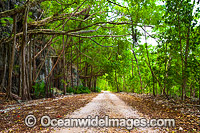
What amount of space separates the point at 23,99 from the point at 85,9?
7023 mm

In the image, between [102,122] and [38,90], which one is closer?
[102,122]

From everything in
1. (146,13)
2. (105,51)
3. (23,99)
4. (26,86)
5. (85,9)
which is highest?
(85,9)

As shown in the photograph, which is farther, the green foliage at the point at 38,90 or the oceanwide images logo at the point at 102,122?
the green foliage at the point at 38,90

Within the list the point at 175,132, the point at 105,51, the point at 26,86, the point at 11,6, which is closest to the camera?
the point at 175,132

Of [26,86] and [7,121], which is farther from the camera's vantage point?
[26,86]

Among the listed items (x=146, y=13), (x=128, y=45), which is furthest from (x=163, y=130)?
(x=128, y=45)

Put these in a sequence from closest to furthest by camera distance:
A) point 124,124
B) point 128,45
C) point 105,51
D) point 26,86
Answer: point 124,124 → point 26,86 → point 128,45 → point 105,51

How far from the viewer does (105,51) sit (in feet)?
57.3

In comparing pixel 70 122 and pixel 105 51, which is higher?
pixel 105 51

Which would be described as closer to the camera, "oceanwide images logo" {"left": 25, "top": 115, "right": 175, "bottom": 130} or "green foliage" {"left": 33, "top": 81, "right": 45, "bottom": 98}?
"oceanwide images logo" {"left": 25, "top": 115, "right": 175, "bottom": 130}

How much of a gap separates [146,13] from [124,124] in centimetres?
656

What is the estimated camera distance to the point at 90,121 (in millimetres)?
3785

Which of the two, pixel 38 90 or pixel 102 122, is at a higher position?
pixel 102 122

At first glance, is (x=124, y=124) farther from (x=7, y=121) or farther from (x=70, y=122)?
(x=7, y=121)
